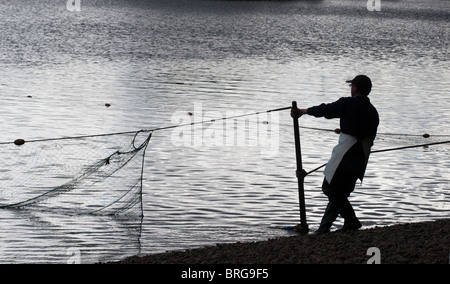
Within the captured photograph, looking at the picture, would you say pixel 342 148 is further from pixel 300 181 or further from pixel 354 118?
pixel 300 181

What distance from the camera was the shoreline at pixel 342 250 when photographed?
377 inches

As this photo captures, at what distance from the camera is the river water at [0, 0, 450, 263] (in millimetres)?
13492

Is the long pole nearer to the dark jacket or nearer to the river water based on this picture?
the river water

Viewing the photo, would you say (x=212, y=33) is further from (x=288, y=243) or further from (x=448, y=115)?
(x=288, y=243)

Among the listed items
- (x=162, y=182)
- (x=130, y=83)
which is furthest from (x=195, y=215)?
(x=130, y=83)

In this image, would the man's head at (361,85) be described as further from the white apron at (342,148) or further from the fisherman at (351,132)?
the white apron at (342,148)

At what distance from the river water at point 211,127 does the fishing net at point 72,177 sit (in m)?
0.36

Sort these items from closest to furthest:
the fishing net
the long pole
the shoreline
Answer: the shoreline < the long pole < the fishing net

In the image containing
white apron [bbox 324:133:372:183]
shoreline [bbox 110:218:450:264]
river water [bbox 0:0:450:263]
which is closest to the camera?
shoreline [bbox 110:218:450:264]

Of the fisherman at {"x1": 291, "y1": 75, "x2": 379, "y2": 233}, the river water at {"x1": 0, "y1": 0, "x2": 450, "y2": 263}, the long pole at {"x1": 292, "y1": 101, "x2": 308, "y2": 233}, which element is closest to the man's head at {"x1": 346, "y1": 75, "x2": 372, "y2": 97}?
the fisherman at {"x1": 291, "y1": 75, "x2": 379, "y2": 233}

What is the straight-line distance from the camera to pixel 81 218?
45.8 ft

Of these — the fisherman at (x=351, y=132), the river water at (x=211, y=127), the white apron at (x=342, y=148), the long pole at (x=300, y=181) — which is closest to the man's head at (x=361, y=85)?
the fisherman at (x=351, y=132)

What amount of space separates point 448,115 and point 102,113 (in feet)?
29.6

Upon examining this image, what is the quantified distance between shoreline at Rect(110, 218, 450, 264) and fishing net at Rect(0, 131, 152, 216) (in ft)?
10.2
